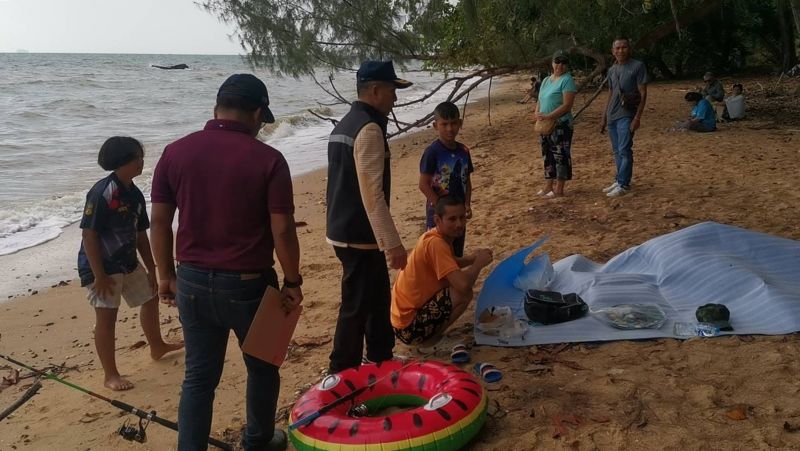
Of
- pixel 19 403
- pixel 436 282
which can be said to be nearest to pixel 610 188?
pixel 436 282

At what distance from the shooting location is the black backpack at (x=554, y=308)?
369 centimetres

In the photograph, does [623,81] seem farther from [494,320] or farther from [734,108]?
[734,108]

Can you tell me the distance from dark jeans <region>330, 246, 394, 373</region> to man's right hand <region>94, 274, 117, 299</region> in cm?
132

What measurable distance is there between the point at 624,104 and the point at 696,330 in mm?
3355

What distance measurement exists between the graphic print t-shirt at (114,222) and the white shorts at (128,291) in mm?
46

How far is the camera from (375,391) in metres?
3.01

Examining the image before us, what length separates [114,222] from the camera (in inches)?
137

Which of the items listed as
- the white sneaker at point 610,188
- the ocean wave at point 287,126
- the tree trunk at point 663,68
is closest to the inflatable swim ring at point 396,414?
the white sneaker at point 610,188

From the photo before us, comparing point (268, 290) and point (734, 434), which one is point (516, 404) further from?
point (268, 290)

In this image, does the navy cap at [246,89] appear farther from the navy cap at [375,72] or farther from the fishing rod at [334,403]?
the fishing rod at [334,403]

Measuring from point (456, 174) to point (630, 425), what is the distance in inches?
77.8

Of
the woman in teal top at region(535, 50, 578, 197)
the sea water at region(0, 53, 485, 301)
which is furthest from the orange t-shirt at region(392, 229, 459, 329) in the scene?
the sea water at region(0, 53, 485, 301)

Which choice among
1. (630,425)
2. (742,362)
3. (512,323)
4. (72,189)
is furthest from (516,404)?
(72,189)

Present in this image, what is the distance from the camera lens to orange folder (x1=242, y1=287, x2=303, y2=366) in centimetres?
240
